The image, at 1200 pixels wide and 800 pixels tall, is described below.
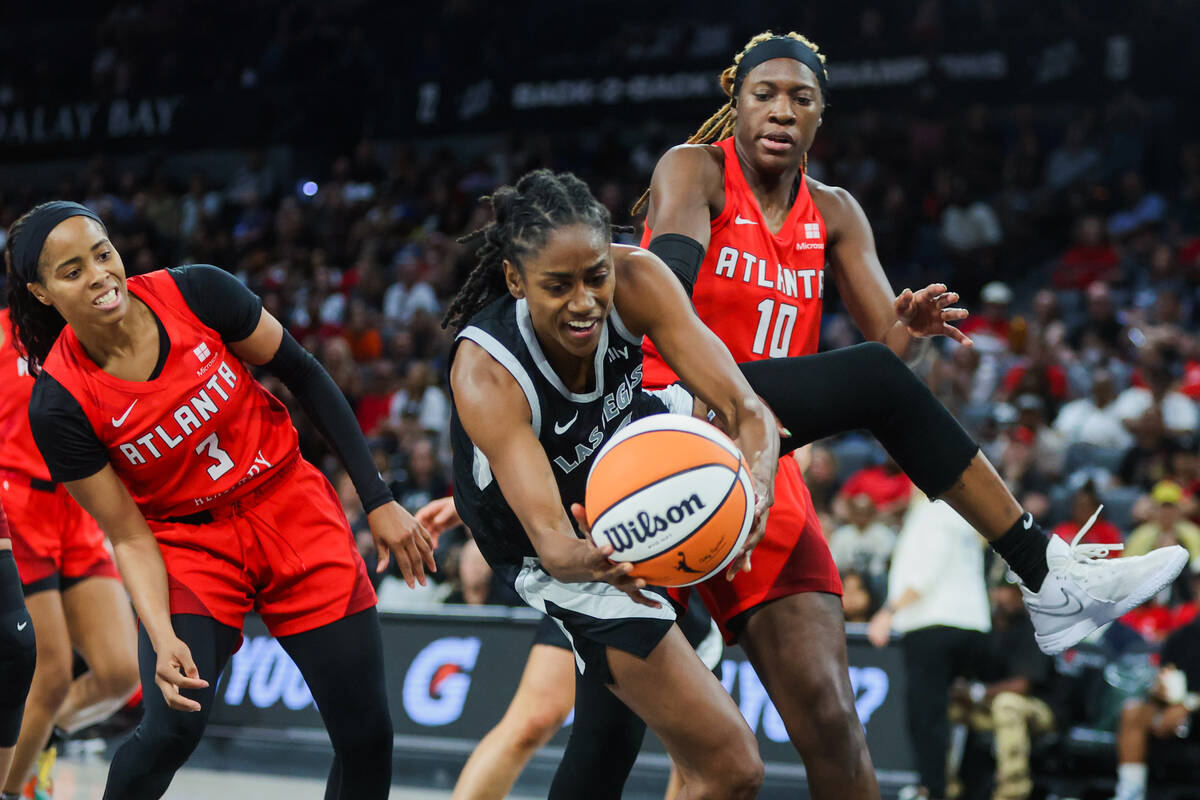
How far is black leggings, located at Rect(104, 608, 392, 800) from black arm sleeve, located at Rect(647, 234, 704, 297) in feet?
3.91

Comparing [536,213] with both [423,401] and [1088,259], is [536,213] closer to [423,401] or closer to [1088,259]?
[423,401]

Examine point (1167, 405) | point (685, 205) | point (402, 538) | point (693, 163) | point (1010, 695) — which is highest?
point (693, 163)

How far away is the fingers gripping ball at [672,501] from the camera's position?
296cm

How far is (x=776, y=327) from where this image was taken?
3.83 m

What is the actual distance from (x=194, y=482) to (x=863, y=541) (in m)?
5.25

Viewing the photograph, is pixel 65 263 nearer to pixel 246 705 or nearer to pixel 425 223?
pixel 246 705

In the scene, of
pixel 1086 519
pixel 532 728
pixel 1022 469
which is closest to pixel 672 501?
pixel 532 728

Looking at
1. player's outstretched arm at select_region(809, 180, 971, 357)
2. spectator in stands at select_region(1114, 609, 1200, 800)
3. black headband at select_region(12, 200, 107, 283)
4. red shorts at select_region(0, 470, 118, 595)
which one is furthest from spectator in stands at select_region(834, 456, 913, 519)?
black headband at select_region(12, 200, 107, 283)

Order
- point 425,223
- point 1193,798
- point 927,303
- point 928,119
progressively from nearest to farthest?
point 927,303, point 1193,798, point 928,119, point 425,223

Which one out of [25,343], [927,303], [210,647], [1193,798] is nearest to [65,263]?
[25,343]

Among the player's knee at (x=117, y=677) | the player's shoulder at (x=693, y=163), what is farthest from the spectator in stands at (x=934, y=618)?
the player's knee at (x=117, y=677)

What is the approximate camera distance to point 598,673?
3271mm

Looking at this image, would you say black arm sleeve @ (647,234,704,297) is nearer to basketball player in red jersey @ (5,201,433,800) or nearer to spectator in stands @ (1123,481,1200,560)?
basketball player in red jersey @ (5,201,433,800)

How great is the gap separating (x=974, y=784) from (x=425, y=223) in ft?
29.4
